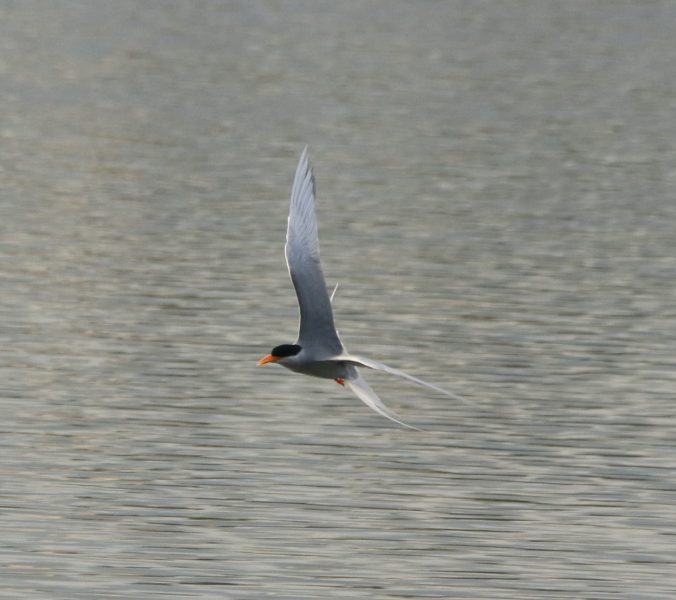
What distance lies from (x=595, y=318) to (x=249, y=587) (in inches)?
410

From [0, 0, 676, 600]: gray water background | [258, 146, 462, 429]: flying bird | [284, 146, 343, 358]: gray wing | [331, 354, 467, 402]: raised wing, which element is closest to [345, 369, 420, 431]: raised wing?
[258, 146, 462, 429]: flying bird

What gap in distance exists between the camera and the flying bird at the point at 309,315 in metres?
12.2

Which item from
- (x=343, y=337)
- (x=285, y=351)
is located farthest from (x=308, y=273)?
(x=343, y=337)

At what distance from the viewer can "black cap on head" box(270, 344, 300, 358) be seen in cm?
1219

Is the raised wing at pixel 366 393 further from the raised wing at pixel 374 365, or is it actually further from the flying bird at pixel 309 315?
the raised wing at pixel 374 365

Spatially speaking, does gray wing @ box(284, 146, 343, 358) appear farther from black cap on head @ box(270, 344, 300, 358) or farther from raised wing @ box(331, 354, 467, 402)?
raised wing @ box(331, 354, 467, 402)

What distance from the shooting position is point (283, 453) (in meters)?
15.9

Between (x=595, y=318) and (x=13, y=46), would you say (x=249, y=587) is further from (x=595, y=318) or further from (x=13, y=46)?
(x=13, y=46)

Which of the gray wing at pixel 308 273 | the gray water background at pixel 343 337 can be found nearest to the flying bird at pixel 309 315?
the gray wing at pixel 308 273

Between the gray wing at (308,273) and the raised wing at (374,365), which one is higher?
the gray wing at (308,273)

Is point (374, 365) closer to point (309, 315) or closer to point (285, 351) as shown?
point (285, 351)

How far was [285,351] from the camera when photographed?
1221 cm

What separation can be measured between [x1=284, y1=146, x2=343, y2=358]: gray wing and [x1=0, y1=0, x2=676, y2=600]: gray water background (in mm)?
1806

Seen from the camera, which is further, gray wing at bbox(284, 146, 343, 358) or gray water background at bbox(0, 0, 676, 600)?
gray water background at bbox(0, 0, 676, 600)
